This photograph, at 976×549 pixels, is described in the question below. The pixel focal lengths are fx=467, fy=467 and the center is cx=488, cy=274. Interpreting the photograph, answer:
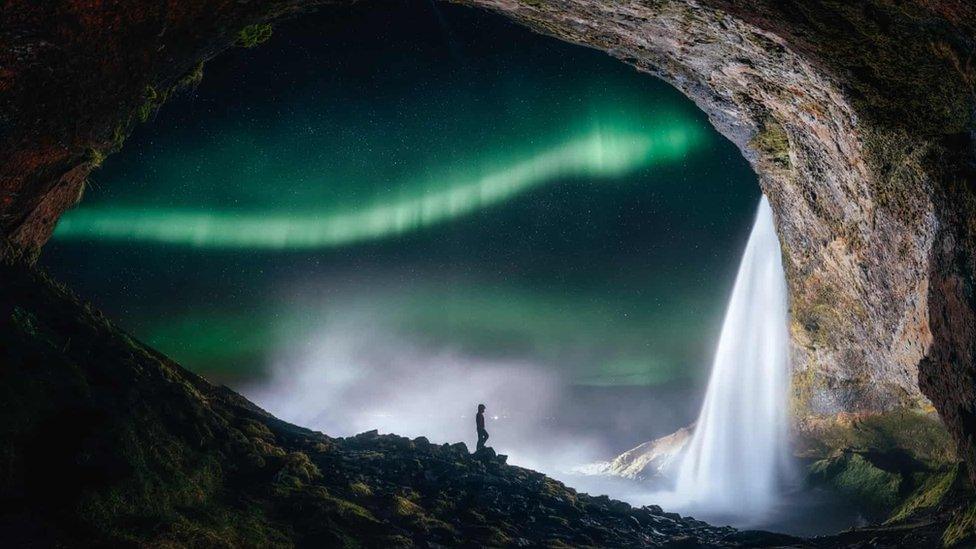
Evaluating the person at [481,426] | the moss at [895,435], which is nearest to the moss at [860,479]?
the moss at [895,435]

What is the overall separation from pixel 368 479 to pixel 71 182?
9.92 meters

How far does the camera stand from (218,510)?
7.91 m

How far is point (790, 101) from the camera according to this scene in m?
10.6

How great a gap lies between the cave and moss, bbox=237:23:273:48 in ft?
Answer: 0.24

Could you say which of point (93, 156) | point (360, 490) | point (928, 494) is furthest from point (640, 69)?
point (928, 494)

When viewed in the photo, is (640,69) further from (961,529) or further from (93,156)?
(93,156)

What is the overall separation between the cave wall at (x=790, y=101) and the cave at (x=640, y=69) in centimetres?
4

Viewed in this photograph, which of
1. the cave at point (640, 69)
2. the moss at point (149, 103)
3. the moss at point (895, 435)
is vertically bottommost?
the moss at point (895, 435)

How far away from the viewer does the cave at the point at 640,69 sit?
650cm

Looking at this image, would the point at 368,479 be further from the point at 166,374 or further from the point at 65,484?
the point at 65,484

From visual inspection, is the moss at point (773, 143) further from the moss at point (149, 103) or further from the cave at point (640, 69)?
the moss at point (149, 103)

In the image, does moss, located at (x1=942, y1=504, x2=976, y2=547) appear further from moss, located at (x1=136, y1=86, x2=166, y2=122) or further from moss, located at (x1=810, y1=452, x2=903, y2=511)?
moss, located at (x1=136, y1=86, x2=166, y2=122)

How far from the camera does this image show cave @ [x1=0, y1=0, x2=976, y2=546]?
6.50 meters

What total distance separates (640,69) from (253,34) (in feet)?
32.1
